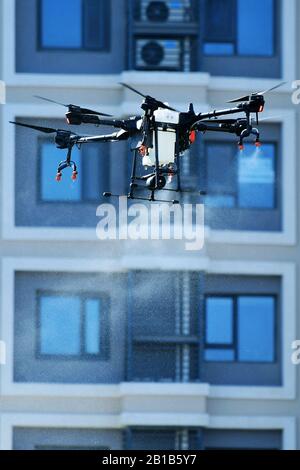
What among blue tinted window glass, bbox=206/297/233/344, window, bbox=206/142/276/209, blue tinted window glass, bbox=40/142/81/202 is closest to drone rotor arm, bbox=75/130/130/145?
blue tinted window glass, bbox=40/142/81/202

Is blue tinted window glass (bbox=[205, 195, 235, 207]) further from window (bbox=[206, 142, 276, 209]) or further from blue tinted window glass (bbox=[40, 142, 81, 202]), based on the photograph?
blue tinted window glass (bbox=[40, 142, 81, 202])

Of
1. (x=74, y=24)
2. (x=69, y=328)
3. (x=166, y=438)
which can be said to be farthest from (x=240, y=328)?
(x=74, y=24)

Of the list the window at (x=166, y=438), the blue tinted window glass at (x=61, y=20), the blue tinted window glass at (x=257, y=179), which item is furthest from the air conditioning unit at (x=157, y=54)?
the window at (x=166, y=438)

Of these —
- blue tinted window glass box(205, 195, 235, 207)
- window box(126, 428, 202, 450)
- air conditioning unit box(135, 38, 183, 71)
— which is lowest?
window box(126, 428, 202, 450)

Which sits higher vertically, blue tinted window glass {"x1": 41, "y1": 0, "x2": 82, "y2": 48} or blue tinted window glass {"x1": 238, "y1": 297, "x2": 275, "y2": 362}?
blue tinted window glass {"x1": 41, "y1": 0, "x2": 82, "y2": 48}

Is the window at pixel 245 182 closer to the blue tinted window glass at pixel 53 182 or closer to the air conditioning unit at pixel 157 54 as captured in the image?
the air conditioning unit at pixel 157 54

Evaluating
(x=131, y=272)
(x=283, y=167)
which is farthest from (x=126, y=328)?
(x=283, y=167)
